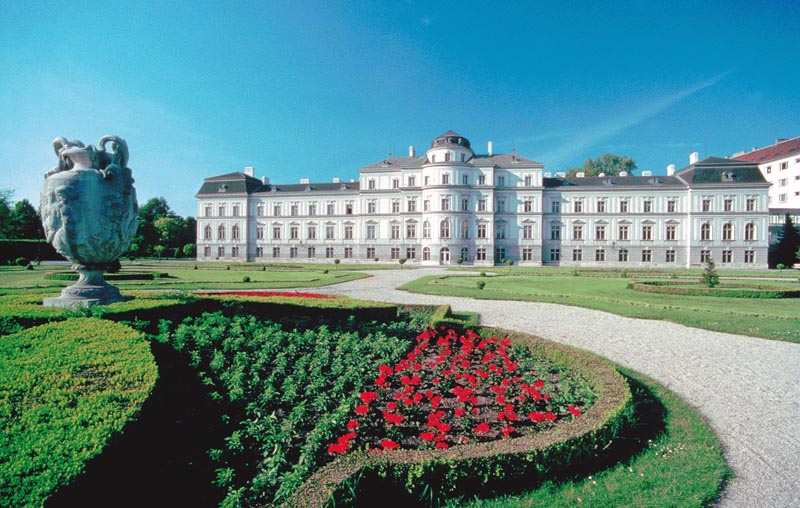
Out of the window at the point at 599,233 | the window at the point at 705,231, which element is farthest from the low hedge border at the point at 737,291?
the window at the point at 705,231

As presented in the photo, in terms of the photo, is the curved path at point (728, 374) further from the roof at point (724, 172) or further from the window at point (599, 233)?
the roof at point (724, 172)

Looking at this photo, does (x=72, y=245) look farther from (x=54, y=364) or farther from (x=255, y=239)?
(x=255, y=239)

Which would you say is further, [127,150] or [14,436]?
[127,150]

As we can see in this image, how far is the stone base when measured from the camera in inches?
294

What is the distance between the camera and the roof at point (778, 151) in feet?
160

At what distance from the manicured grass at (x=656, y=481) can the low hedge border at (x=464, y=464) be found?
16 centimetres

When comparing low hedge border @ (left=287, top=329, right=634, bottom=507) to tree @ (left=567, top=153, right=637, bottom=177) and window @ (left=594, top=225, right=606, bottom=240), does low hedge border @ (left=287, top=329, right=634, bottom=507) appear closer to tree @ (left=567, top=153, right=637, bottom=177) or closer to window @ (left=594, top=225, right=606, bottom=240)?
window @ (left=594, top=225, right=606, bottom=240)

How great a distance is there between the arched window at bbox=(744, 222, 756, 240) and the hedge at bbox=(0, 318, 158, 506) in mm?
55888

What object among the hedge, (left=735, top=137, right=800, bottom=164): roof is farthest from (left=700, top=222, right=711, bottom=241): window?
the hedge

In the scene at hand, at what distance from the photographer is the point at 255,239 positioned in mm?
51219

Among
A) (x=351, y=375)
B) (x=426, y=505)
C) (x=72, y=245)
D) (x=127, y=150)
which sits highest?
(x=127, y=150)

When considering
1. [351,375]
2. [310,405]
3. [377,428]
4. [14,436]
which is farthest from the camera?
[351,375]

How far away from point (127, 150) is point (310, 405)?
7236mm

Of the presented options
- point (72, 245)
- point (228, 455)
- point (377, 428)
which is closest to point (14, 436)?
point (228, 455)
